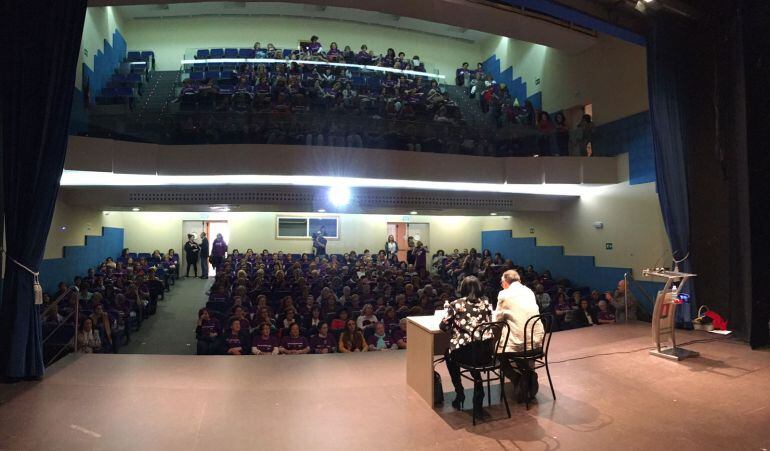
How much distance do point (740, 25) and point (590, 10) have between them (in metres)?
2.06

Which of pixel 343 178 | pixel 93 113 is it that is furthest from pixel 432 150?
pixel 93 113

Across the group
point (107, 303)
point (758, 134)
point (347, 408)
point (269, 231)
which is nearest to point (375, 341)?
point (347, 408)

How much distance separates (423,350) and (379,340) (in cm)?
237

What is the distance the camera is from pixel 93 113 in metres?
7.48

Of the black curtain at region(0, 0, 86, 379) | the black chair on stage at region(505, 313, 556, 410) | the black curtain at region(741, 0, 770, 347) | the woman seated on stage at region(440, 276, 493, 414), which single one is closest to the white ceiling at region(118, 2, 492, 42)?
the black curtain at region(741, 0, 770, 347)

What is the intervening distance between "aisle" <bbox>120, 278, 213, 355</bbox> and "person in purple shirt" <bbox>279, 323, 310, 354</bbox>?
8.34ft

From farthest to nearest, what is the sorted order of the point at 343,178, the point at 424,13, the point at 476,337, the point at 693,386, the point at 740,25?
the point at 424,13
the point at 343,178
the point at 740,25
the point at 693,386
the point at 476,337

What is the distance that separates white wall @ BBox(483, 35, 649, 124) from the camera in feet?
29.9

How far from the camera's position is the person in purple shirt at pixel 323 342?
5.59 metres

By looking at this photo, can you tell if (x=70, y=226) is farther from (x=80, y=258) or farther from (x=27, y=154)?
(x=27, y=154)

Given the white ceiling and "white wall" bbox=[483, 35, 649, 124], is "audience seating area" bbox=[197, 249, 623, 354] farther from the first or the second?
the white ceiling

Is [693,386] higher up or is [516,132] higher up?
[516,132]

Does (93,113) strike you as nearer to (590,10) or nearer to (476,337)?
(476,337)

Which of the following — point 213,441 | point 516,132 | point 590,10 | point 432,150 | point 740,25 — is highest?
point 590,10
